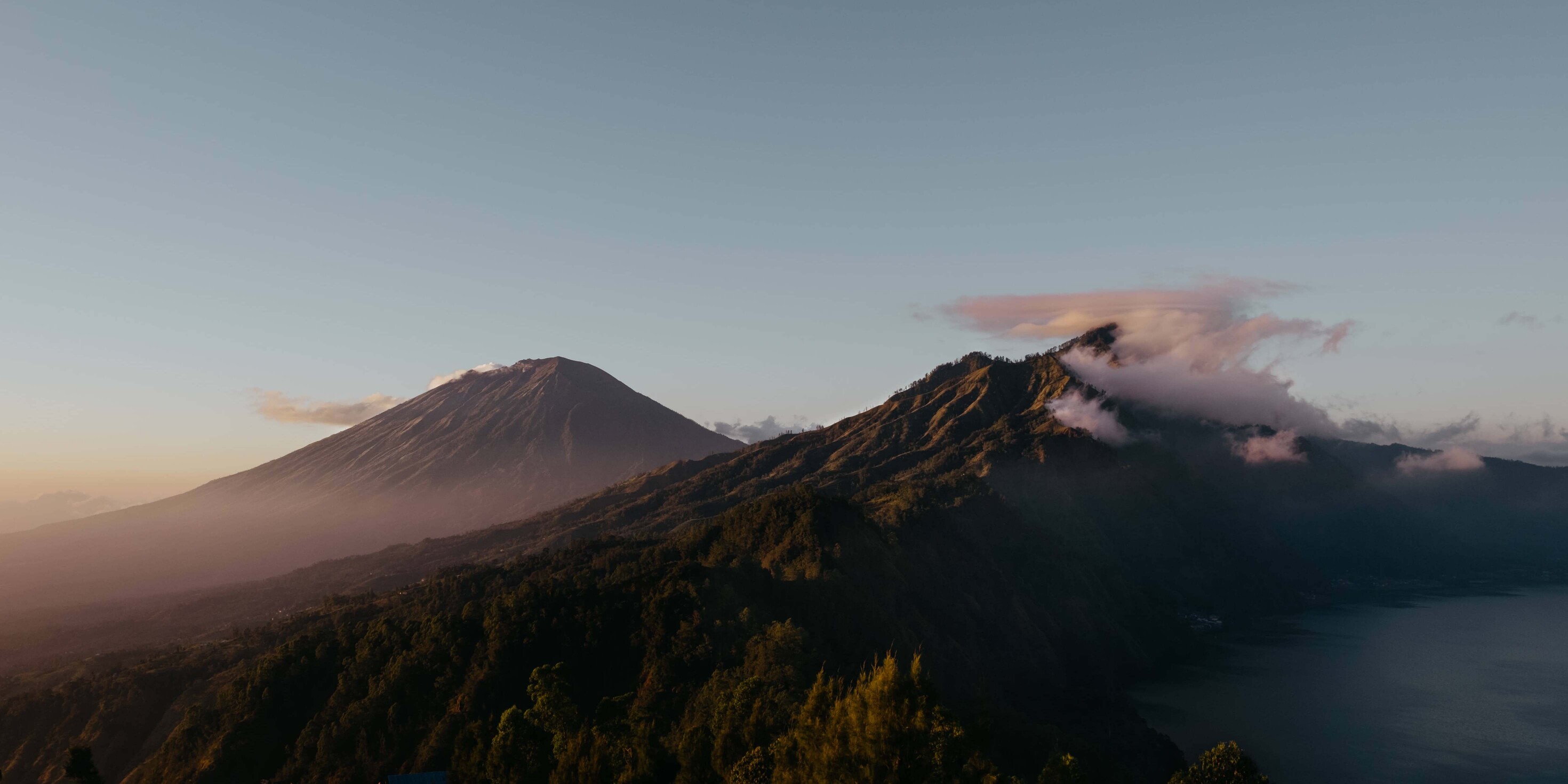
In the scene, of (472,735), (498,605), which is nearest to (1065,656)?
(498,605)

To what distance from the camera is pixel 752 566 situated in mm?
127188

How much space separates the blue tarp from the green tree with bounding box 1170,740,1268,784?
55.0m

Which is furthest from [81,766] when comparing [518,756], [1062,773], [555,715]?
[1062,773]

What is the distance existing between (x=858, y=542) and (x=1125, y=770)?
57705 mm

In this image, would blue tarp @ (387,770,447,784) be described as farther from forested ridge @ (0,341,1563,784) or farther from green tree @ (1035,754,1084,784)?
green tree @ (1035,754,1084,784)

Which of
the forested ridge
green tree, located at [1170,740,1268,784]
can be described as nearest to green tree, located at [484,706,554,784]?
the forested ridge

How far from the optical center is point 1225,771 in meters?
66.7

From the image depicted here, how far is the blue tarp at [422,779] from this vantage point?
6675cm

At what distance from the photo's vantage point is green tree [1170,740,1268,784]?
216 ft

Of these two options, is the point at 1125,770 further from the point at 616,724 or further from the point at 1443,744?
the point at 1443,744

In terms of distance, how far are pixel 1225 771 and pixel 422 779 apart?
60.5 metres

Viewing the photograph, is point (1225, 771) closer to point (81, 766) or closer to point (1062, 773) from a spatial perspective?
point (1062, 773)

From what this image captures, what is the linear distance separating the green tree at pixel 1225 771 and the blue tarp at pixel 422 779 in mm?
55038

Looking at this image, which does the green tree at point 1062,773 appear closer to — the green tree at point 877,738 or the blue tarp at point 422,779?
the green tree at point 877,738
